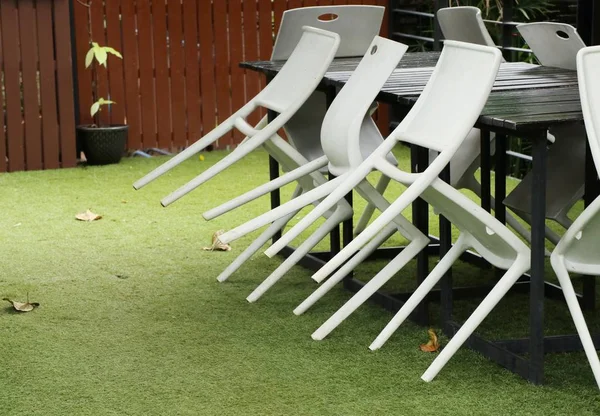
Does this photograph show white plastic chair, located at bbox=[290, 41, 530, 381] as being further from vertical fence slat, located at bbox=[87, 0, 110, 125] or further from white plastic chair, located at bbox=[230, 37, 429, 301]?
vertical fence slat, located at bbox=[87, 0, 110, 125]

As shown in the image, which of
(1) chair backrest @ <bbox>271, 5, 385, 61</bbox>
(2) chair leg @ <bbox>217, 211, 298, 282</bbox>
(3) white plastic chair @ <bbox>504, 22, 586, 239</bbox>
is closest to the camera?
(3) white plastic chair @ <bbox>504, 22, 586, 239</bbox>

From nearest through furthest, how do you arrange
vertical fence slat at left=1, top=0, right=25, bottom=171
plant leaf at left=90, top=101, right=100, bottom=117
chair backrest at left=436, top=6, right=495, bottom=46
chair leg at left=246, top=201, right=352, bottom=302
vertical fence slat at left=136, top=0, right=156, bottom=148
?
chair leg at left=246, top=201, right=352, bottom=302
chair backrest at left=436, top=6, right=495, bottom=46
vertical fence slat at left=1, top=0, right=25, bottom=171
plant leaf at left=90, top=101, right=100, bottom=117
vertical fence slat at left=136, top=0, right=156, bottom=148

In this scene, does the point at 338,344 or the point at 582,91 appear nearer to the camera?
the point at 582,91

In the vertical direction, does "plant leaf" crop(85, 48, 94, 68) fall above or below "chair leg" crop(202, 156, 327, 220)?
above

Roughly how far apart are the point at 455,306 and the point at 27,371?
1.67 metres

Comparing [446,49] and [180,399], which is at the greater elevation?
[446,49]

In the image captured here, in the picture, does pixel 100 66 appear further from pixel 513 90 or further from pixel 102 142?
pixel 513 90

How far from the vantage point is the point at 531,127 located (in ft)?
10.5

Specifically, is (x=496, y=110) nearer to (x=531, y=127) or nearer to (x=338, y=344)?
(x=531, y=127)

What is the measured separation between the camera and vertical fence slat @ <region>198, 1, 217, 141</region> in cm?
800

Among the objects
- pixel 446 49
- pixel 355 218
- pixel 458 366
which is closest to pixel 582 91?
pixel 446 49

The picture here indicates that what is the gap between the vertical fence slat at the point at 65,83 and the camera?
7.37 m

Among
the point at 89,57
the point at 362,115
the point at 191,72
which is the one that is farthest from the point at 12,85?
the point at 362,115

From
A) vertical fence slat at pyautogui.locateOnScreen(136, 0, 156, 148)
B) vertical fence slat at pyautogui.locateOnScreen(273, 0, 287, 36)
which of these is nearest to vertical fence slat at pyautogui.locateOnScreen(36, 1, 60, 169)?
vertical fence slat at pyautogui.locateOnScreen(136, 0, 156, 148)
